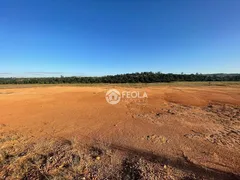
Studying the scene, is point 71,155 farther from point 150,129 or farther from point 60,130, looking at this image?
point 150,129

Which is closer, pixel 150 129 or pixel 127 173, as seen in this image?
pixel 127 173

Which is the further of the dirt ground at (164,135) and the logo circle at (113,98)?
the logo circle at (113,98)

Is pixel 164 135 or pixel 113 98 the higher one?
pixel 113 98

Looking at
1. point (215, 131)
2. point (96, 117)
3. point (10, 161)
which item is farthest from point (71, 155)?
point (215, 131)

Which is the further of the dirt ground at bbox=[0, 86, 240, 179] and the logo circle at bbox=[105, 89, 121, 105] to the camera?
the logo circle at bbox=[105, 89, 121, 105]

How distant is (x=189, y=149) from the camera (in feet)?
10.4

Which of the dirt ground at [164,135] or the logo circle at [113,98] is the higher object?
the logo circle at [113,98]

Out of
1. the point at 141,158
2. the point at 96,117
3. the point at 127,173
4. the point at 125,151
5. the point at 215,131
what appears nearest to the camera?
the point at 127,173

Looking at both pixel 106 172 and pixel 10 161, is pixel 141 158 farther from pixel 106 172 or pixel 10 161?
pixel 10 161

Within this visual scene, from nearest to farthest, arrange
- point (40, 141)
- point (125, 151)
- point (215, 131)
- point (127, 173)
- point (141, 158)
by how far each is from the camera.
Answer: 1. point (127, 173)
2. point (141, 158)
3. point (125, 151)
4. point (40, 141)
5. point (215, 131)

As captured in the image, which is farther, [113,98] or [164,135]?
[113,98]

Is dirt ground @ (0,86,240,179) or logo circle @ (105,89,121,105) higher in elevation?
logo circle @ (105,89,121,105)

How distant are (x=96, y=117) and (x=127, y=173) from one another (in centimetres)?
374

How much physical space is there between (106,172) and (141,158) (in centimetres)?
82
